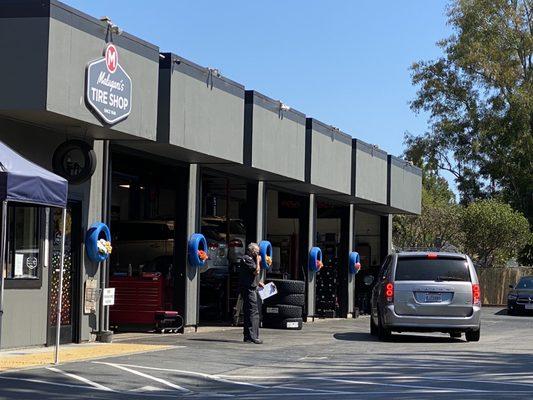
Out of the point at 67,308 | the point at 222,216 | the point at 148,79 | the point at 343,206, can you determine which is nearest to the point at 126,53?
the point at 148,79

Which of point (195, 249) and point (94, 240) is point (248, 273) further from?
point (195, 249)

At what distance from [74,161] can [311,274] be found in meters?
12.2

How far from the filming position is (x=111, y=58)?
53.2 feet

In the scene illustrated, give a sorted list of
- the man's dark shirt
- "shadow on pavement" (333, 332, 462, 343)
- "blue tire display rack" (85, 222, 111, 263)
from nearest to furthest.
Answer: "blue tire display rack" (85, 222, 111, 263) → the man's dark shirt → "shadow on pavement" (333, 332, 462, 343)

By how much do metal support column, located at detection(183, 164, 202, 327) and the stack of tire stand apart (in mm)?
2358

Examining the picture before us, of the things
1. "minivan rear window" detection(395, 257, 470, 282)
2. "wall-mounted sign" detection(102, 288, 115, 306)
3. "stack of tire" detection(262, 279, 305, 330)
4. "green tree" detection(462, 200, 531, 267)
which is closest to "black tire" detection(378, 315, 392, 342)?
"minivan rear window" detection(395, 257, 470, 282)

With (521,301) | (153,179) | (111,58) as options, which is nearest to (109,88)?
(111,58)

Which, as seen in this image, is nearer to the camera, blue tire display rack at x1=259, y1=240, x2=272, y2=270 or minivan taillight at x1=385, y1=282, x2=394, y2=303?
minivan taillight at x1=385, y1=282, x2=394, y2=303

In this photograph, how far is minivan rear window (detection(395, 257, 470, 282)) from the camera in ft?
64.3

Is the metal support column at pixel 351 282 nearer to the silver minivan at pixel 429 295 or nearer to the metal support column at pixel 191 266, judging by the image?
the metal support column at pixel 191 266

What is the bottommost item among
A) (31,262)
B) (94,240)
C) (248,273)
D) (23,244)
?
(248,273)

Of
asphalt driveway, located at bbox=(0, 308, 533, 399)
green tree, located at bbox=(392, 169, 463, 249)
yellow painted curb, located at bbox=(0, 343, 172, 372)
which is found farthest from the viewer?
green tree, located at bbox=(392, 169, 463, 249)

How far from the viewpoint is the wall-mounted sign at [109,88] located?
51.3 feet

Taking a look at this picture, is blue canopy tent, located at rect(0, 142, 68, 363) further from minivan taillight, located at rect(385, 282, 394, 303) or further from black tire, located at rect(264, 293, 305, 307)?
black tire, located at rect(264, 293, 305, 307)
